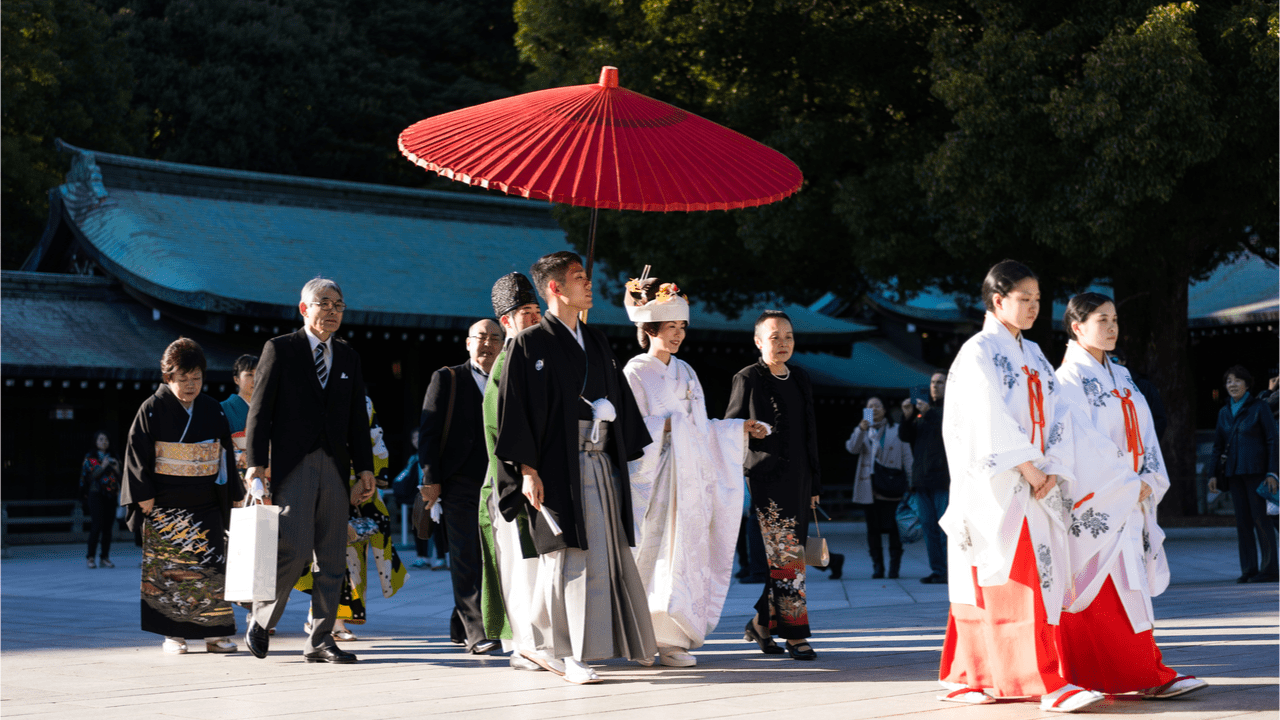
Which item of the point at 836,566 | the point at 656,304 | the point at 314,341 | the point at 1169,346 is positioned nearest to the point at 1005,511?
the point at 656,304

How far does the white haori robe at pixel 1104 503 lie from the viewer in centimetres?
467

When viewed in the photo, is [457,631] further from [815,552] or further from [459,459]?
[815,552]

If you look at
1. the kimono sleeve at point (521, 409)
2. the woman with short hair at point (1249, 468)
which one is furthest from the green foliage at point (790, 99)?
the kimono sleeve at point (521, 409)

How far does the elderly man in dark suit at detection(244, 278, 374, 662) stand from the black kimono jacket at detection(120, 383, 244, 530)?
896mm

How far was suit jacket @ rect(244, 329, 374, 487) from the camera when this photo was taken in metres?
5.65

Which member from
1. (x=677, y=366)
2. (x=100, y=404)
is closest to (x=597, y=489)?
(x=677, y=366)

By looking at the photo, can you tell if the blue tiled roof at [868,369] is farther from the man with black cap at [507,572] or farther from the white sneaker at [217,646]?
the man with black cap at [507,572]

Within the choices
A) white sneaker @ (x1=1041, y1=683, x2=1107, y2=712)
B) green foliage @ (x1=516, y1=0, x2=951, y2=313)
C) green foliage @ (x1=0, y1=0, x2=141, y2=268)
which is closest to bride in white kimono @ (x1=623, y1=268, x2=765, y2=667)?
white sneaker @ (x1=1041, y1=683, x2=1107, y2=712)

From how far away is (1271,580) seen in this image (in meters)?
9.24

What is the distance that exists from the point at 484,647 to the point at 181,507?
1.76 meters

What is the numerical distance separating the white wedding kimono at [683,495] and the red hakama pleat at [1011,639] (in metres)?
1.41

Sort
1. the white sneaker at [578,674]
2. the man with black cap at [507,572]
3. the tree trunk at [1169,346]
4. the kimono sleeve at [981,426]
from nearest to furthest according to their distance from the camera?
1. the kimono sleeve at [981,426]
2. the white sneaker at [578,674]
3. the man with black cap at [507,572]
4. the tree trunk at [1169,346]

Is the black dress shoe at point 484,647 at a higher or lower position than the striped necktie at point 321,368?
lower

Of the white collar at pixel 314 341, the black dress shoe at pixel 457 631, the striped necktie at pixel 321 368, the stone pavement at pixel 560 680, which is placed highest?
the white collar at pixel 314 341
